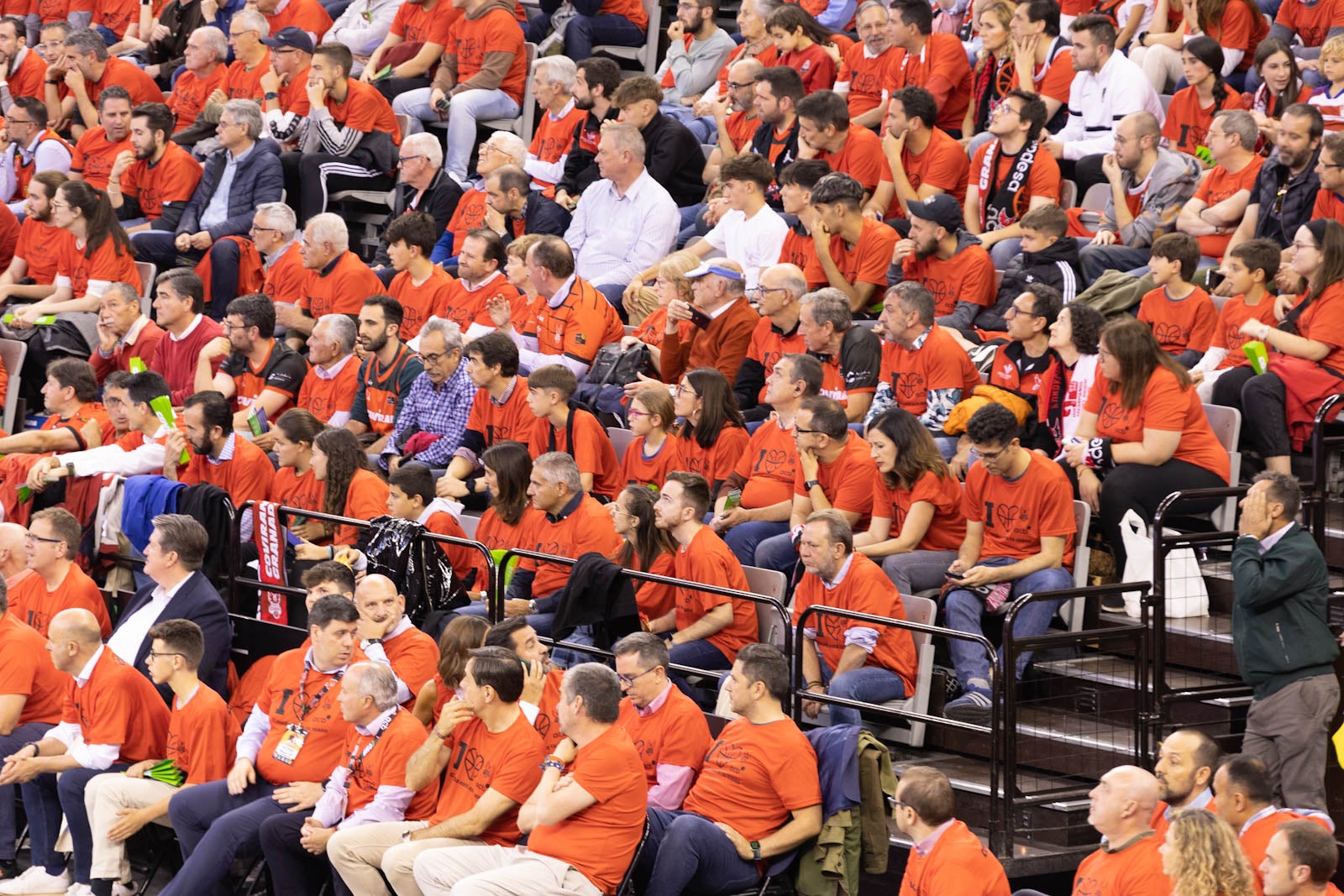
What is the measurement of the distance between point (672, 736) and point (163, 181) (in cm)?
733

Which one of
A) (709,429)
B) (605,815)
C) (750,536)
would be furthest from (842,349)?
(605,815)

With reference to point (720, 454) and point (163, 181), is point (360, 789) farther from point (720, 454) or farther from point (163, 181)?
point (163, 181)

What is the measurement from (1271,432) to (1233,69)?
401cm

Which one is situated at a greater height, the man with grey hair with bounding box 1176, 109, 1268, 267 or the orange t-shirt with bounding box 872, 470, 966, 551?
the man with grey hair with bounding box 1176, 109, 1268, 267

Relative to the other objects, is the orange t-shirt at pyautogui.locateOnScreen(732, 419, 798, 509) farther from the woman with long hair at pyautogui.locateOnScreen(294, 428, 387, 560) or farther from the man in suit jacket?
the man in suit jacket

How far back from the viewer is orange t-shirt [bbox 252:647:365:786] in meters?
8.46

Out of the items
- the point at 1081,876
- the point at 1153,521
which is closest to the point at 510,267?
the point at 1153,521

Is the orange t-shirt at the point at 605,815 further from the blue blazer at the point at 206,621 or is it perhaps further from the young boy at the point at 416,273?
the young boy at the point at 416,273

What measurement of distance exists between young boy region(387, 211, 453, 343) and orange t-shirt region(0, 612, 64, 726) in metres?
3.28

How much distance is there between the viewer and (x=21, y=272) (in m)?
13.1

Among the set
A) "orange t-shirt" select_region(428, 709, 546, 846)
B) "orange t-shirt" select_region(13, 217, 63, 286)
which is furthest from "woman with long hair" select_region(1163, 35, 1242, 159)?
"orange t-shirt" select_region(13, 217, 63, 286)

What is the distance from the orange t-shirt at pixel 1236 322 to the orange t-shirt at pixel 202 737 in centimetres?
502

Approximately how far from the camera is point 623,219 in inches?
470

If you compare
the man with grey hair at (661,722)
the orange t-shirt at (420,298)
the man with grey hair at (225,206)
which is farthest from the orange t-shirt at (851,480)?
the man with grey hair at (225,206)
